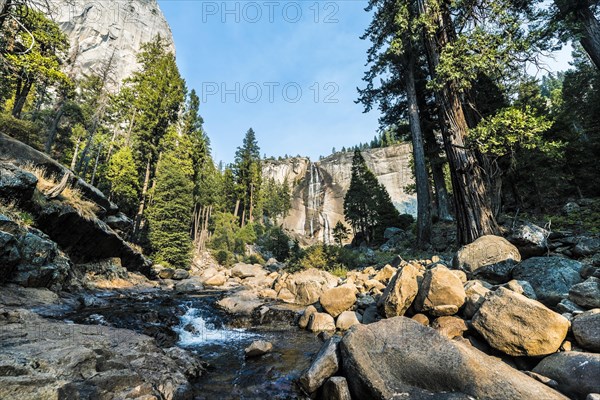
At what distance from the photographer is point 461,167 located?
296 inches

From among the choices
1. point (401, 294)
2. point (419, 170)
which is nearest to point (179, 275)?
point (419, 170)

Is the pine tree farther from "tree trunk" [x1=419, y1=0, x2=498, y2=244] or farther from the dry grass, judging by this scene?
"tree trunk" [x1=419, y1=0, x2=498, y2=244]

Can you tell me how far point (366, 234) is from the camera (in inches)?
1382

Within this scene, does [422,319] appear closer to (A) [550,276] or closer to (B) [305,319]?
(A) [550,276]

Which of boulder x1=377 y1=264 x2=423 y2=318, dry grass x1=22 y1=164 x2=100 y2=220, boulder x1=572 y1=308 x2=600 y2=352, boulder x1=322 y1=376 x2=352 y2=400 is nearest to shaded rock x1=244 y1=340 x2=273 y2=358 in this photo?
boulder x1=322 y1=376 x2=352 y2=400

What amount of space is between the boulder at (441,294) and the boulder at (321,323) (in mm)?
2511

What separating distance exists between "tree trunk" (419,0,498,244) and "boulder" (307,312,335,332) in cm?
437

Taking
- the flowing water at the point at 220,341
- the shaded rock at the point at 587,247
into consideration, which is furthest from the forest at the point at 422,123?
the flowing water at the point at 220,341

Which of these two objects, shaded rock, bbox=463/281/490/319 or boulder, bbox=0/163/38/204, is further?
boulder, bbox=0/163/38/204

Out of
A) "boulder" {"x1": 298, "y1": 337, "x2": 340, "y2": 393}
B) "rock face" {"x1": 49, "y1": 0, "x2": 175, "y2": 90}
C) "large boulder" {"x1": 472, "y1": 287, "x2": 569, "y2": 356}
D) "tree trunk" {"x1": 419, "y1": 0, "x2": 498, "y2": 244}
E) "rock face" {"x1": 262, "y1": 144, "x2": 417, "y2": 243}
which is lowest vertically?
"boulder" {"x1": 298, "y1": 337, "x2": 340, "y2": 393}

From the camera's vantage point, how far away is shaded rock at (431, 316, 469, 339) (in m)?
4.18

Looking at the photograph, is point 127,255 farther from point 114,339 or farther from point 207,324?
point 114,339

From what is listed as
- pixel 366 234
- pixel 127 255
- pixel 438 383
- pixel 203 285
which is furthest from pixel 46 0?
pixel 366 234

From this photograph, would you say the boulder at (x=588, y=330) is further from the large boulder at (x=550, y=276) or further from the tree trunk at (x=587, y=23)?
the tree trunk at (x=587, y=23)
